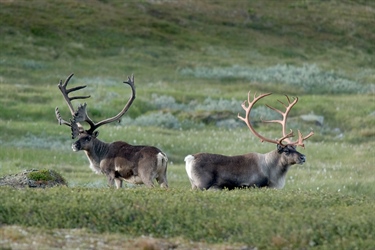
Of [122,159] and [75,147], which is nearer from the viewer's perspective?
[122,159]

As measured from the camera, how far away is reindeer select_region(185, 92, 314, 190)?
17.5 m

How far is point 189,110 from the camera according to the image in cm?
3638

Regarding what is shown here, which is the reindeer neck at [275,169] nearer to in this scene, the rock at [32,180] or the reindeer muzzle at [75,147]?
the reindeer muzzle at [75,147]

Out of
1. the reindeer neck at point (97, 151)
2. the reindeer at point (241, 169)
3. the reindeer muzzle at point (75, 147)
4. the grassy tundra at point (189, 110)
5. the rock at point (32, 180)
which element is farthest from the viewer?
the reindeer neck at point (97, 151)

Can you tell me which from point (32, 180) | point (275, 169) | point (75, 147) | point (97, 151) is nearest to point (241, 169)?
point (275, 169)

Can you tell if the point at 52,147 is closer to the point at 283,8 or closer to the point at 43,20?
the point at 43,20

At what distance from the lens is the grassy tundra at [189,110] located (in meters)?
12.6

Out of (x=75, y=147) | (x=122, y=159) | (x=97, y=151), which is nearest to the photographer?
(x=122, y=159)

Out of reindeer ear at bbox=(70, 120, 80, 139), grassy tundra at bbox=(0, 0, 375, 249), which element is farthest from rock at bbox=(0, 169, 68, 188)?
reindeer ear at bbox=(70, 120, 80, 139)

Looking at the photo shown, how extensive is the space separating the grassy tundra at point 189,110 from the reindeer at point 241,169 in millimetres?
1465

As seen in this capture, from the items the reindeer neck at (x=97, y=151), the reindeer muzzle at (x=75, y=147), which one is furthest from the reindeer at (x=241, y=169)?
the reindeer muzzle at (x=75, y=147)

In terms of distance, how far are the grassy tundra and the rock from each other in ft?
4.17

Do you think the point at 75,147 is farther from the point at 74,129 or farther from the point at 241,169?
the point at 241,169

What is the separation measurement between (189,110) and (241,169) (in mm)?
18749
